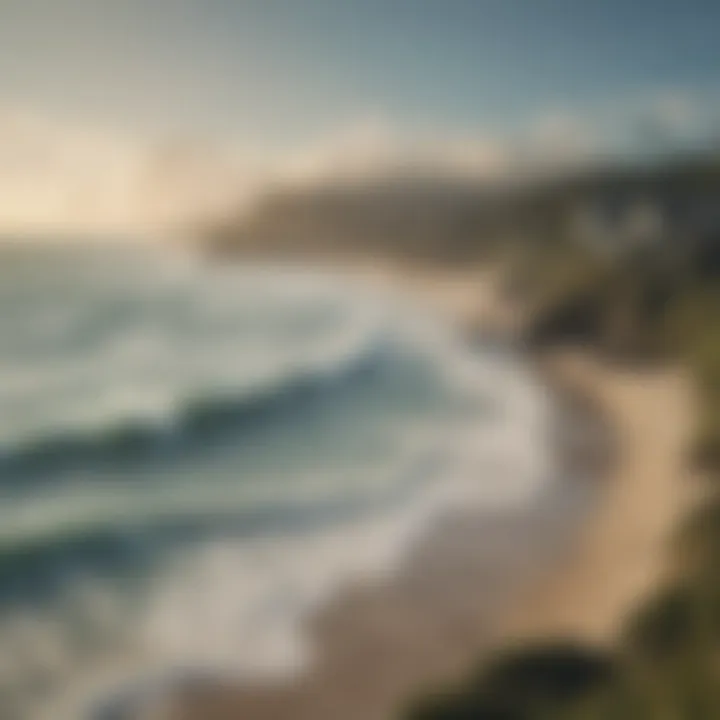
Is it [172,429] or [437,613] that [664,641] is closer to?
[437,613]

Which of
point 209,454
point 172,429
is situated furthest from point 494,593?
point 172,429

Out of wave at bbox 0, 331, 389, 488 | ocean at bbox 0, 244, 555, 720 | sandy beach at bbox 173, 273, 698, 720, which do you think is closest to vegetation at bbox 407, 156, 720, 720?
sandy beach at bbox 173, 273, 698, 720

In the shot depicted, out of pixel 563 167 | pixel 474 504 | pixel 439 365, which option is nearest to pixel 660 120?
pixel 563 167

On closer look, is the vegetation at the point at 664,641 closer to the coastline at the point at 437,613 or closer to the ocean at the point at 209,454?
the coastline at the point at 437,613

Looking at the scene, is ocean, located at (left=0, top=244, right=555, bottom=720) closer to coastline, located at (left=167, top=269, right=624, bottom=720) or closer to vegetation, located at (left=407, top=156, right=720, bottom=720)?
coastline, located at (left=167, top=269, right=624, bottom=720)

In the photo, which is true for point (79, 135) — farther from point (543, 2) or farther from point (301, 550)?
point (543, 2)

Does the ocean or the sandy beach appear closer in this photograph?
the sandy beach

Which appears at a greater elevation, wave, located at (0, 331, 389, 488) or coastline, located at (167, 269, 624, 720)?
wave, located at (0, 331, 389, 488)

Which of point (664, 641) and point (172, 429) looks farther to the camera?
point (172, 429)
